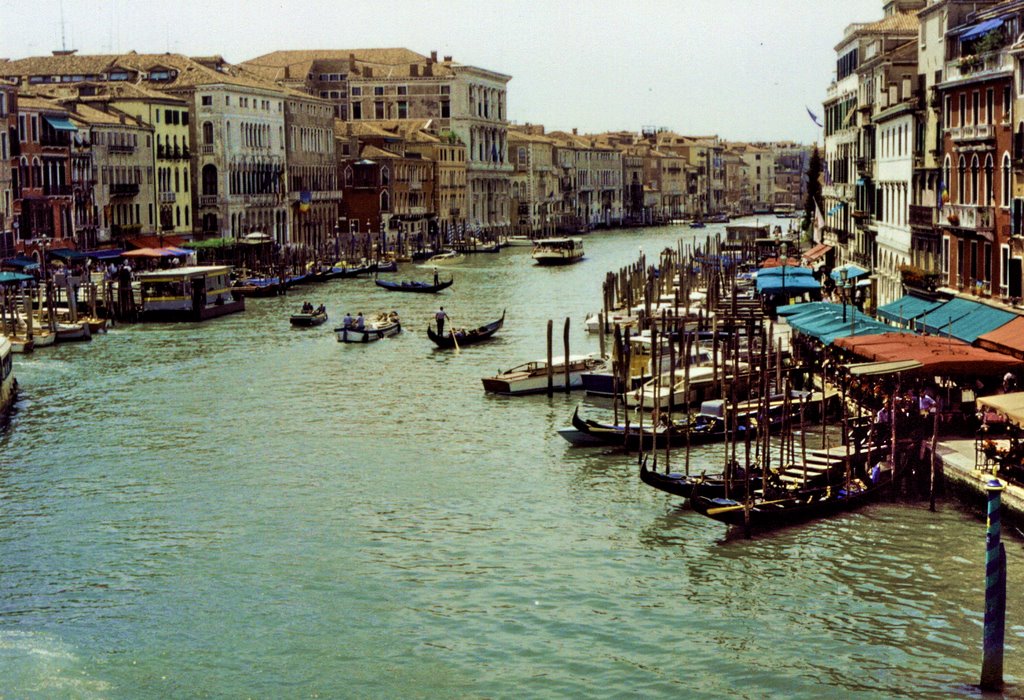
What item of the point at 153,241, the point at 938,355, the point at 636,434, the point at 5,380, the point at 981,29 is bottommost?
the point at 636,434

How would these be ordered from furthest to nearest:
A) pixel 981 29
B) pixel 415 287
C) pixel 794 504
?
pixel 415 287, pixel 981 29, pixel 794 504

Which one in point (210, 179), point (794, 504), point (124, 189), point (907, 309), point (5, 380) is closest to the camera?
point (794, 504)

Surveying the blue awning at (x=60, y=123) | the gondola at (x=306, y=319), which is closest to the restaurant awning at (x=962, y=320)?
the gondola at (x=306, y=319)

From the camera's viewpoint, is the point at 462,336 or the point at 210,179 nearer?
the point at 462,336

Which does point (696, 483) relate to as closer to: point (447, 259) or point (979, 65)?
point (979, 65)

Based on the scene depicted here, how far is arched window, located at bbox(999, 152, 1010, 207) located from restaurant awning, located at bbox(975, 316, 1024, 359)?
3.09 meters

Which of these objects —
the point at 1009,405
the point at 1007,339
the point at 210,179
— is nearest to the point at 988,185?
the point at 1007,339

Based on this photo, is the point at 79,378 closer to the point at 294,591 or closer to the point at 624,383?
the point at 624,383

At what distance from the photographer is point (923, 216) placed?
29578 millimetres

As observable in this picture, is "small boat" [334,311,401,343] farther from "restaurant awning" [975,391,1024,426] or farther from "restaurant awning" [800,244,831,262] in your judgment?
"restaurant awning" [975,391,1024,426]

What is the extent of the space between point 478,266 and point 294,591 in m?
53.1

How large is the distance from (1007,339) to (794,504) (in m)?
5.28

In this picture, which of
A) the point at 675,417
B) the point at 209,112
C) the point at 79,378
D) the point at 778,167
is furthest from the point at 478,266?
the point at 778,167

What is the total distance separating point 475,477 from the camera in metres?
20.6
